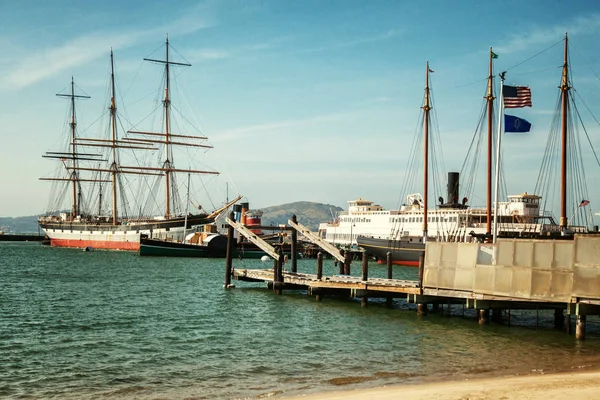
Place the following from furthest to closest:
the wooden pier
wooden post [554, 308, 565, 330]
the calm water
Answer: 1. wooden post [554, 308, 565, 330]
2. the wooden pier
3. the calm water

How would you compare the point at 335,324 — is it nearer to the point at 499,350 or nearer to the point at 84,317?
the point at 499,350

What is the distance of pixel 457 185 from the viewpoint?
86.6m

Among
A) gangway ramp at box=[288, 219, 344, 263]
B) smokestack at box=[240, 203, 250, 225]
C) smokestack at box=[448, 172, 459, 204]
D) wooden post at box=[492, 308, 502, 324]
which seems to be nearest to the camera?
wooden post at box=[492, 308, 502, 324]

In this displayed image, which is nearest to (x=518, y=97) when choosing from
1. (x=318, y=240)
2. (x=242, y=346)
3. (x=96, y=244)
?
(x=318, y=240)

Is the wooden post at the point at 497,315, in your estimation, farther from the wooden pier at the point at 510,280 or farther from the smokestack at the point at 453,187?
the smokestack at the point at 453,187

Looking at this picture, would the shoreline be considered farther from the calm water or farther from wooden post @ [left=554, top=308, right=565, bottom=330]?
wooden post @ [left=554, top=308, right=565, bottom=330]

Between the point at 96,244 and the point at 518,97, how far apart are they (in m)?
92.2

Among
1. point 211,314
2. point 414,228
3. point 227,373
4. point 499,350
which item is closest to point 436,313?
point 499,350

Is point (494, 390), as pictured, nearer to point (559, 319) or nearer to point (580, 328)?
point (580, 328)

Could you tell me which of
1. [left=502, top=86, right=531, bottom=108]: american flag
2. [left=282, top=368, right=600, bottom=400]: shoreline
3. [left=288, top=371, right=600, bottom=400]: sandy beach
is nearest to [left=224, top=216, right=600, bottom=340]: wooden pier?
[left=282, top=368, right=600, bottom=400]: shoreline

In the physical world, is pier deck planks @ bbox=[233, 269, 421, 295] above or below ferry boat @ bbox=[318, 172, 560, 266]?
below

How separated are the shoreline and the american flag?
17.9 metres

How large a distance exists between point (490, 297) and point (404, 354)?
5554mm

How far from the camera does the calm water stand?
19.8 m
